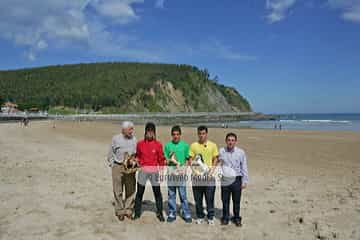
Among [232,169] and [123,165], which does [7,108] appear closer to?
[123,165]

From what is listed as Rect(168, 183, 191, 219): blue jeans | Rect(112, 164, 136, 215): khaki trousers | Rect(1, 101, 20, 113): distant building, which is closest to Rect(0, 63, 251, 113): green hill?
Rect(1, 101, 20, 113): distant building

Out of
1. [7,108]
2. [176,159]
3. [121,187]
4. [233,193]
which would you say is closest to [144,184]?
[121,187]

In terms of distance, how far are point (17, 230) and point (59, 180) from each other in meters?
3.60

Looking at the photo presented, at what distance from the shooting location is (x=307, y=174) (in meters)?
9.76

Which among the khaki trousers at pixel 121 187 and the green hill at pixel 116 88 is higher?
the green hill at pixel 116 88

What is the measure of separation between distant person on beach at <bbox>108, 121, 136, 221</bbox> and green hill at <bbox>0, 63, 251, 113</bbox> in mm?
96501

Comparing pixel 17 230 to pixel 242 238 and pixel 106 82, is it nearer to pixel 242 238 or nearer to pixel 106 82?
pixel 242 238

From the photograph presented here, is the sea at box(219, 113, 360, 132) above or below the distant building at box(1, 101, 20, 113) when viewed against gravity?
below

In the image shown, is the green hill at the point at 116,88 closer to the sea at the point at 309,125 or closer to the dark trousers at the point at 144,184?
the sea at the point at 309,125

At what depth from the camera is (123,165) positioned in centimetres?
515

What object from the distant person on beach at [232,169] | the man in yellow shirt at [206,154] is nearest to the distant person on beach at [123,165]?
the man in yellow shirt at [206,154]

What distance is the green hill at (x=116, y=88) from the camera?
102 m

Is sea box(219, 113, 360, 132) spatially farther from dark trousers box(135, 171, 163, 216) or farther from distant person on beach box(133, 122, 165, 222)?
distant person on beach box(133, 122, 165, 222)

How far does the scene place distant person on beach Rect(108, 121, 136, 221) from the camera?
16.8ft
